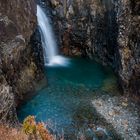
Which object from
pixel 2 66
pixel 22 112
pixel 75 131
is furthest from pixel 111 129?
pixel 2 66

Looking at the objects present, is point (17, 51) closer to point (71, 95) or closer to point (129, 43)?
point (71, 95)

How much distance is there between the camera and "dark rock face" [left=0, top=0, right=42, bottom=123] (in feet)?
59.5

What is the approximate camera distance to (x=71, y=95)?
2084cm

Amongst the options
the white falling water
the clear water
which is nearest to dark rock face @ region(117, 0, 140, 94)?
the clear water

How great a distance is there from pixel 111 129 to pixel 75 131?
2042mm

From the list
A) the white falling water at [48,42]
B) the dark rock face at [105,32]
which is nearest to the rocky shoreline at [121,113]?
the dark rock face at [105,32]

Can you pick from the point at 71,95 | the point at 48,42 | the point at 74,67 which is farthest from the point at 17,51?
the point at 48,42

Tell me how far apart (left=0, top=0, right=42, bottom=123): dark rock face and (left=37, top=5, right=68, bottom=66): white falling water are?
3.58 m

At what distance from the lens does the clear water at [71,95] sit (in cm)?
1822

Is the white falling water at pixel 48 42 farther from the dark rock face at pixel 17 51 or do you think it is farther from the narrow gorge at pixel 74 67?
the dark rock face at pixel 17 51

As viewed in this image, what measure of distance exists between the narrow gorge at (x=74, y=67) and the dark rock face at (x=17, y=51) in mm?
44

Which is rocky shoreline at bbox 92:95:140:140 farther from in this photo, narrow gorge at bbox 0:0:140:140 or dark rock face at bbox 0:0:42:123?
dark rock face at bbox 0:0:42:123

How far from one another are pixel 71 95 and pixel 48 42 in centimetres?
743

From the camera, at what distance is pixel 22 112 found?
744 inches
